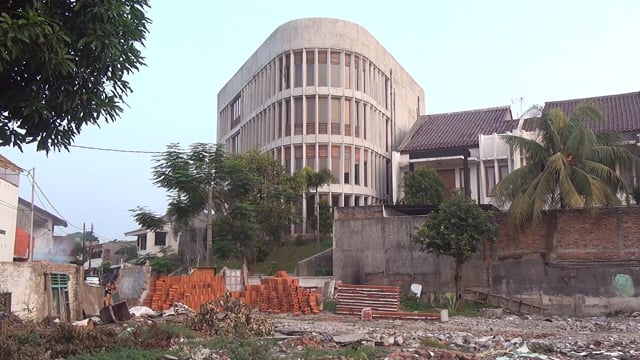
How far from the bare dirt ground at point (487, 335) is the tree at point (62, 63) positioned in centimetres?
658

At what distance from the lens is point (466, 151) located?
125 ft

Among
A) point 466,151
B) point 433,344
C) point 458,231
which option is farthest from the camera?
point 466,151

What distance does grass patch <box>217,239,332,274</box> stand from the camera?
33656mm

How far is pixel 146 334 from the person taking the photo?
11.5 m

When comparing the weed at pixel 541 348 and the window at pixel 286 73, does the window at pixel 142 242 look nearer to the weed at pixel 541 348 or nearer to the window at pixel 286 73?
the window at pixel 286 73

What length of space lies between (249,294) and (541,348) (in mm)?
14046

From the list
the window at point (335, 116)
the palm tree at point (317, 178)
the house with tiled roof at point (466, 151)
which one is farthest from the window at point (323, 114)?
the house with tiled roof at point (466, 151)

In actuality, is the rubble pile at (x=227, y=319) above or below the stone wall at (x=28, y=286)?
below

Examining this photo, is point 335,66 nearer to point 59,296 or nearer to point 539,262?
point 539,262

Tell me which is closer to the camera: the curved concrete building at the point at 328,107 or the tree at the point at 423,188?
the tree at the point at 423,188

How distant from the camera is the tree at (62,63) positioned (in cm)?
679

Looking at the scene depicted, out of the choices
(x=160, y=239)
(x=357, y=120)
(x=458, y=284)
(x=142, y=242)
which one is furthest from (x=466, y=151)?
(x=142, y=242)

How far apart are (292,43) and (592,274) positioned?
24209mm

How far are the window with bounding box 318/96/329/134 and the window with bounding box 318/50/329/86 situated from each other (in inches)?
41.0
